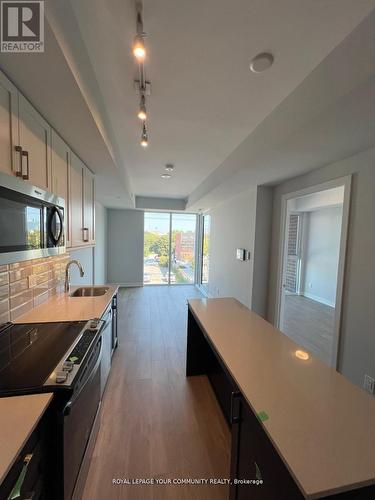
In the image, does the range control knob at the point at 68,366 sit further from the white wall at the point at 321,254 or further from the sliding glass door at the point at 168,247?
the sliding glass door at the point at 168,247

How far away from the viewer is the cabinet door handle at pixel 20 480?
713 mm

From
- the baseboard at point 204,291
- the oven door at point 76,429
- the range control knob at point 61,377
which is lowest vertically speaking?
the baseboard at point 204,291

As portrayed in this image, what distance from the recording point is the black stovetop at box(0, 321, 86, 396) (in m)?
1.01

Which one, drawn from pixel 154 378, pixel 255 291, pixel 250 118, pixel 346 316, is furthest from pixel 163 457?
pixel 250 118

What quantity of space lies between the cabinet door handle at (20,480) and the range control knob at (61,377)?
0.80 ft

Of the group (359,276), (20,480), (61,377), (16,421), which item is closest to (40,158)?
(61,377)

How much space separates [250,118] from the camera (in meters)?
2.02

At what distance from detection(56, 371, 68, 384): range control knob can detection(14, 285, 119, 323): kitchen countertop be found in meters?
0.78

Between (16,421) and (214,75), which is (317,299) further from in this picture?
(16,421)

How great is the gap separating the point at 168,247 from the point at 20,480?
256 inches

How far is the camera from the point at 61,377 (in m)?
1.03

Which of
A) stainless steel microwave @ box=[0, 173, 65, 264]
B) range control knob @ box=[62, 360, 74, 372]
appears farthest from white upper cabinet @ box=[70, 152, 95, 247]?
range control knob @ box=[62, 360, 74, 372]

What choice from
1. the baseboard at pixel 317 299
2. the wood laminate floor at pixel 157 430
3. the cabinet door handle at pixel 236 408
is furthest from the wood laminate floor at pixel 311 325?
the cabinet door handle at pixel 236 408

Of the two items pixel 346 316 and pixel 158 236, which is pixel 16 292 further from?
pixel 158 236
